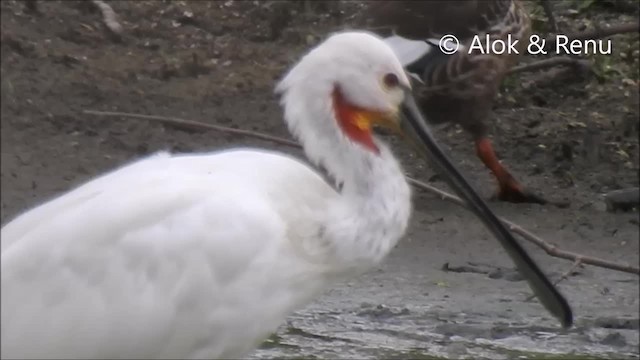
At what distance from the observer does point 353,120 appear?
18.6 ft

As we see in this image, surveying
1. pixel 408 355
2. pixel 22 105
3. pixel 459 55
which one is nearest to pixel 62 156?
pixel 22 105

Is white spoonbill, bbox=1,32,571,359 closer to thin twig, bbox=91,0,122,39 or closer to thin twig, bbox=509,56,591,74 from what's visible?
thin twig, bbox=509,56,591,74

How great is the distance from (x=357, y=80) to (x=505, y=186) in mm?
4131

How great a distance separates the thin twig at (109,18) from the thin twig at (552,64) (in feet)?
10.2

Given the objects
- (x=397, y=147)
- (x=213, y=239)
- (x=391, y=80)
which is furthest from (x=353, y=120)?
(x=397, y=147)

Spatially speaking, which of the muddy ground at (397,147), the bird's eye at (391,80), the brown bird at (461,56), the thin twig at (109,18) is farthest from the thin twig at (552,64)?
the bird's eye at (391,80)

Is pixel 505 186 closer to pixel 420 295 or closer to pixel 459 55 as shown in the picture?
pixel 459 55

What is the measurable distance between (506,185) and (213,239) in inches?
173

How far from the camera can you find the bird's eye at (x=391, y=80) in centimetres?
563

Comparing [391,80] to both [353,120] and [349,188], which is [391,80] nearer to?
[353,120]

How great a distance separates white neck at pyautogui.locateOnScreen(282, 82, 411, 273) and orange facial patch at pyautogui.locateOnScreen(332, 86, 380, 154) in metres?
0.03

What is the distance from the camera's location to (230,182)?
5539 millimetres

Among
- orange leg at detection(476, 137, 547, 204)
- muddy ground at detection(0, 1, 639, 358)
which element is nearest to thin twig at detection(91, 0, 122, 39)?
muddy ground at detection(0, 1, 639, 358)

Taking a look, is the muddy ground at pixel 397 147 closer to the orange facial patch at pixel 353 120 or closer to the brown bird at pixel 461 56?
the brown bird at pixel 461 56
